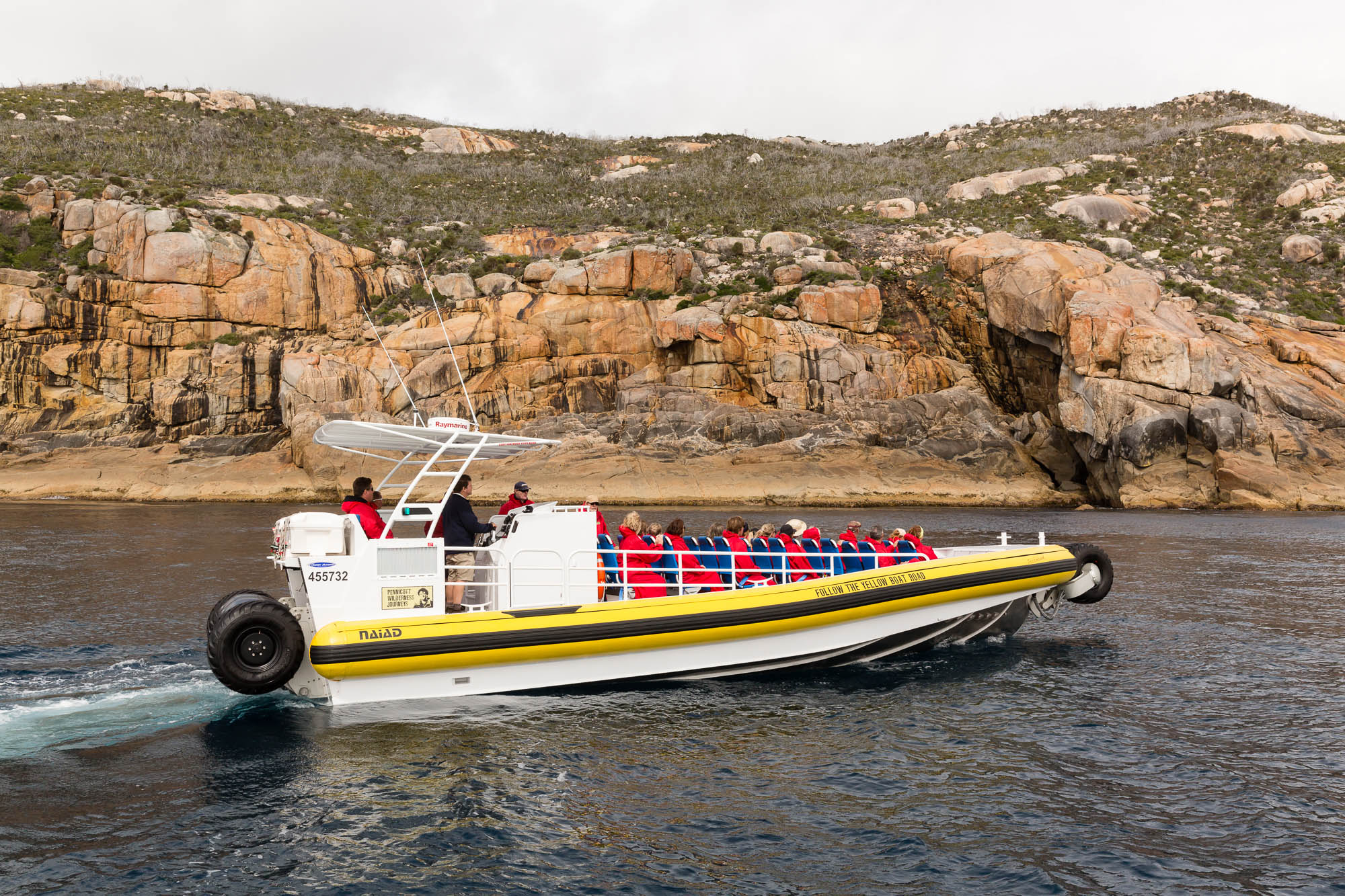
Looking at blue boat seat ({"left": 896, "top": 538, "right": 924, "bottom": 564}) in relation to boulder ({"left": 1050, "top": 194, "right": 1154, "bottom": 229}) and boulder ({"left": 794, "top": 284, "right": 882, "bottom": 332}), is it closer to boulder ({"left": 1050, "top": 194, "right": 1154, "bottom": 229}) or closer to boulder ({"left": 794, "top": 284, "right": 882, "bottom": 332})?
boulder ({"left": 794, "top": 284, "right": 882, "bottom": 332})

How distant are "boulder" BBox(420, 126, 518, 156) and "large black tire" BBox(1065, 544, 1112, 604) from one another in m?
75.1

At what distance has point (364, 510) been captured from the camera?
989 cm

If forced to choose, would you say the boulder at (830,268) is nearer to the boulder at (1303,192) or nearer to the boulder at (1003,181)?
the boulder at (1003,181)

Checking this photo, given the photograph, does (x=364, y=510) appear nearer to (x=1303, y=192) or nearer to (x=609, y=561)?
(x=609, y=561)

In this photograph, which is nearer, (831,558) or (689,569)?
(689,569)

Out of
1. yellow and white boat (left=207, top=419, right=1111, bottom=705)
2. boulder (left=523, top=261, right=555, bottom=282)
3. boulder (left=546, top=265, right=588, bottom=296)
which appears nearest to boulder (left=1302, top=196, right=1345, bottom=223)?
boulder (left=546, top=265, right=588, bottom=296)

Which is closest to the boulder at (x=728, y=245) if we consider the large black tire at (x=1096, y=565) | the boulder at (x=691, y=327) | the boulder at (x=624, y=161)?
the boulder at (x=691, y=327)

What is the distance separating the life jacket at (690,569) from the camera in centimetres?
1091

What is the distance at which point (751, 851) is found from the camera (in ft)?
21.2

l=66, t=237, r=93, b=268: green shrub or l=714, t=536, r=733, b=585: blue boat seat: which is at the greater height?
l=66, t=237, r=93, b=268: green shrub

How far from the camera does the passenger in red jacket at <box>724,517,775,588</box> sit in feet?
37.1

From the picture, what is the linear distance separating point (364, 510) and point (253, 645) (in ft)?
5.82

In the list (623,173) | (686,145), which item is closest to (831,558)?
(623,173)

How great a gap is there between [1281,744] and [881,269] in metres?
42.3
